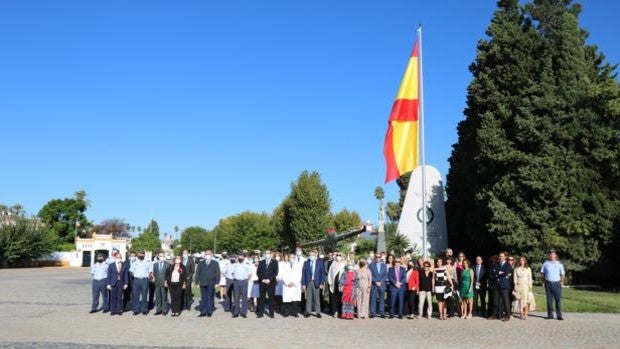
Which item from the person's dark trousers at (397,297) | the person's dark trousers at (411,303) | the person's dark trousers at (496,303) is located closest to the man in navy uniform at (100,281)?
the person's dark trousers at (397,297)

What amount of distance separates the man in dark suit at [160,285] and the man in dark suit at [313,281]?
4044 mm

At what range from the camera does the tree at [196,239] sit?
13338 cm

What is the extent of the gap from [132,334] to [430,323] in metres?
7.36

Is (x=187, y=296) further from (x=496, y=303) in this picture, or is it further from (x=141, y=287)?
(x=496, y=303)

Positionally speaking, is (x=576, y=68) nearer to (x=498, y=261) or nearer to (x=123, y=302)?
(x=498, y=261)

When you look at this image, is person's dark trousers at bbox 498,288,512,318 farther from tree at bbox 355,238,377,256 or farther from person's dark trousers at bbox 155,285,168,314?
tree at bbox 355,238,377,256

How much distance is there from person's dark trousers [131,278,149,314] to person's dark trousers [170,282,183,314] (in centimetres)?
80

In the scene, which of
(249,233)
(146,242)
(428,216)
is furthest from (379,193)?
(428,216)

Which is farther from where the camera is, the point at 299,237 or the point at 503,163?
the point at 299,237

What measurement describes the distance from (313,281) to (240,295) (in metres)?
2.15

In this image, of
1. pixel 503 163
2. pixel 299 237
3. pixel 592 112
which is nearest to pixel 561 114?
pixel 592 112

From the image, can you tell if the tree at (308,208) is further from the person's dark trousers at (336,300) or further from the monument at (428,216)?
the person's dark trousers at (336,300)

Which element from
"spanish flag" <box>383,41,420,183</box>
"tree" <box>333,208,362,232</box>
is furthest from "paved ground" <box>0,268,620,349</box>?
"tree" <box>333,208,362,232</box>

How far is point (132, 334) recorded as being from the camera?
12.7 meters
